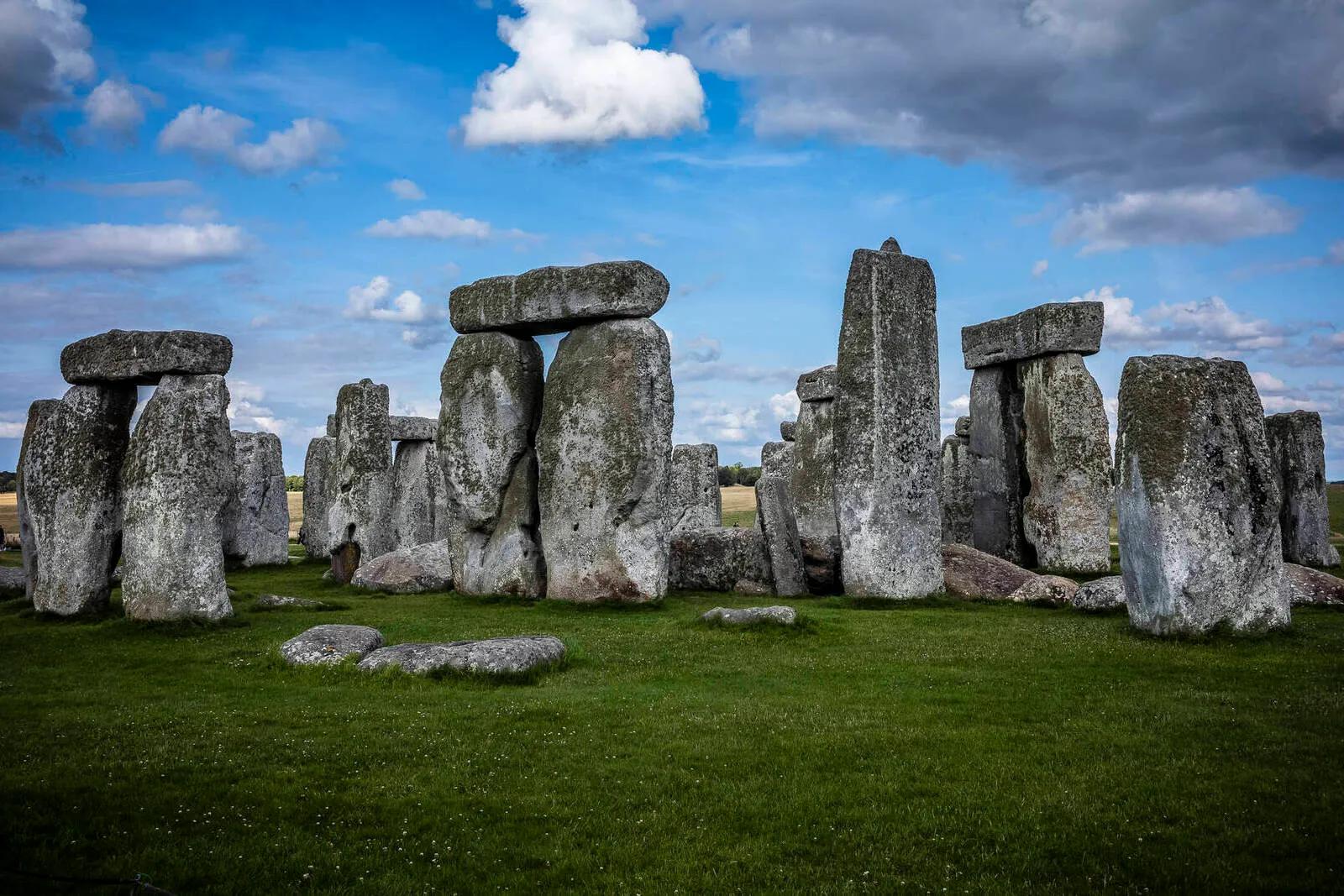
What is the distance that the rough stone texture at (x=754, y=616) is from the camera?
41.5 feet

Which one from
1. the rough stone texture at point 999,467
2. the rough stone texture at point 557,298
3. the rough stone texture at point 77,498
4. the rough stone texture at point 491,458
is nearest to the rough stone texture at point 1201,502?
the rough stone texture at point 557,298

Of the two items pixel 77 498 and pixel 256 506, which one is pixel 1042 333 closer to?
pixel 77 498

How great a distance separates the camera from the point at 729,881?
17.8ft

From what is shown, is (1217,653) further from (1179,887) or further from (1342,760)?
(1179,887)

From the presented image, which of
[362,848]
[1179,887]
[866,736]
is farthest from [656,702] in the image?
[1179,887]

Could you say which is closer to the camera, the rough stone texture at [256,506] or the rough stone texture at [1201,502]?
the rough stone texture at [1201,502]

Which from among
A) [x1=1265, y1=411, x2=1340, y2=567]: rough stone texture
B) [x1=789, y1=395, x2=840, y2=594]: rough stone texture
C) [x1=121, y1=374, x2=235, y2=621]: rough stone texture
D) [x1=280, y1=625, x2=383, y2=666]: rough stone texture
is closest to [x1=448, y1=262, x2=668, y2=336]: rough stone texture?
[x1=121, y1=374, x2=235, y2=621]: rough stone texture

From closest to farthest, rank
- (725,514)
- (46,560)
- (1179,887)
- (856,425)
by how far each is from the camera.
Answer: (1179,887) < (46,560) < (856,425) < (725,514)

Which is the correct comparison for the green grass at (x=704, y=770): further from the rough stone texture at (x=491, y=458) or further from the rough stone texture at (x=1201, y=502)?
the rough stone texture at (x=491, y=458)

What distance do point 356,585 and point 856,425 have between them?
9.88 m

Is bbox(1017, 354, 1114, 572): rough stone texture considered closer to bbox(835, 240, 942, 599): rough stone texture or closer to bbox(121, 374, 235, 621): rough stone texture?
bbox(835, 240, 942, 599): rough stone texture

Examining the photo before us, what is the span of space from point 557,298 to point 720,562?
544 centimetres

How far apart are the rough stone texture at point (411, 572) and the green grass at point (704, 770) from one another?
7142mm

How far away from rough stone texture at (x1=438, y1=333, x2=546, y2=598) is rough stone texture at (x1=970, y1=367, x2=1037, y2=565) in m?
9.97
